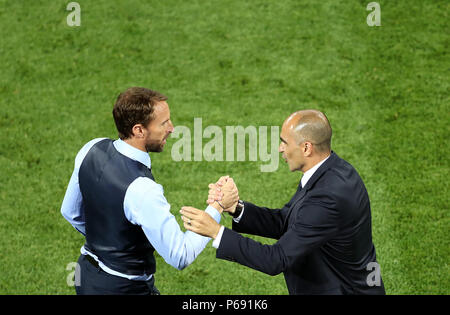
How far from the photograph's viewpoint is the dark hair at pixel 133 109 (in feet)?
12.1

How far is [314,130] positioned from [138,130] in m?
1.14

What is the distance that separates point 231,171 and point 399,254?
8.23 feet

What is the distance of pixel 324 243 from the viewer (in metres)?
3.49

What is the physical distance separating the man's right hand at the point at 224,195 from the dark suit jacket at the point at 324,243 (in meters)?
0.40

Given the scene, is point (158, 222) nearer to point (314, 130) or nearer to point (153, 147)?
point (153, 147)

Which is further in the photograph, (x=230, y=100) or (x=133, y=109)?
(x=230, y=100)

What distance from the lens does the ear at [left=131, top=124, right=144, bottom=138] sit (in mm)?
3695

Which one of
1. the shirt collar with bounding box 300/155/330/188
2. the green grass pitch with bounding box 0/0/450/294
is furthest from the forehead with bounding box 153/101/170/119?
the green grass pitch with bounding box 0/0/450/294

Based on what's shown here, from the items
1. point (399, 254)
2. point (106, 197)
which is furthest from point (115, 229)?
point (399, 254)

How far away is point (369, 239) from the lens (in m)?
3.70

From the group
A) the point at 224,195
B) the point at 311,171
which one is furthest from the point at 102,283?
the point at 311,171

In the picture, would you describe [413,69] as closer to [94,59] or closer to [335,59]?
[335,59]

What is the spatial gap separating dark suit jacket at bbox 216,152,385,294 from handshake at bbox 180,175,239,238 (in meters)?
0.11

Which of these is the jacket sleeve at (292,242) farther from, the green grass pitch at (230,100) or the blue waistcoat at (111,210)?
the green grass pitch at (230,100)
